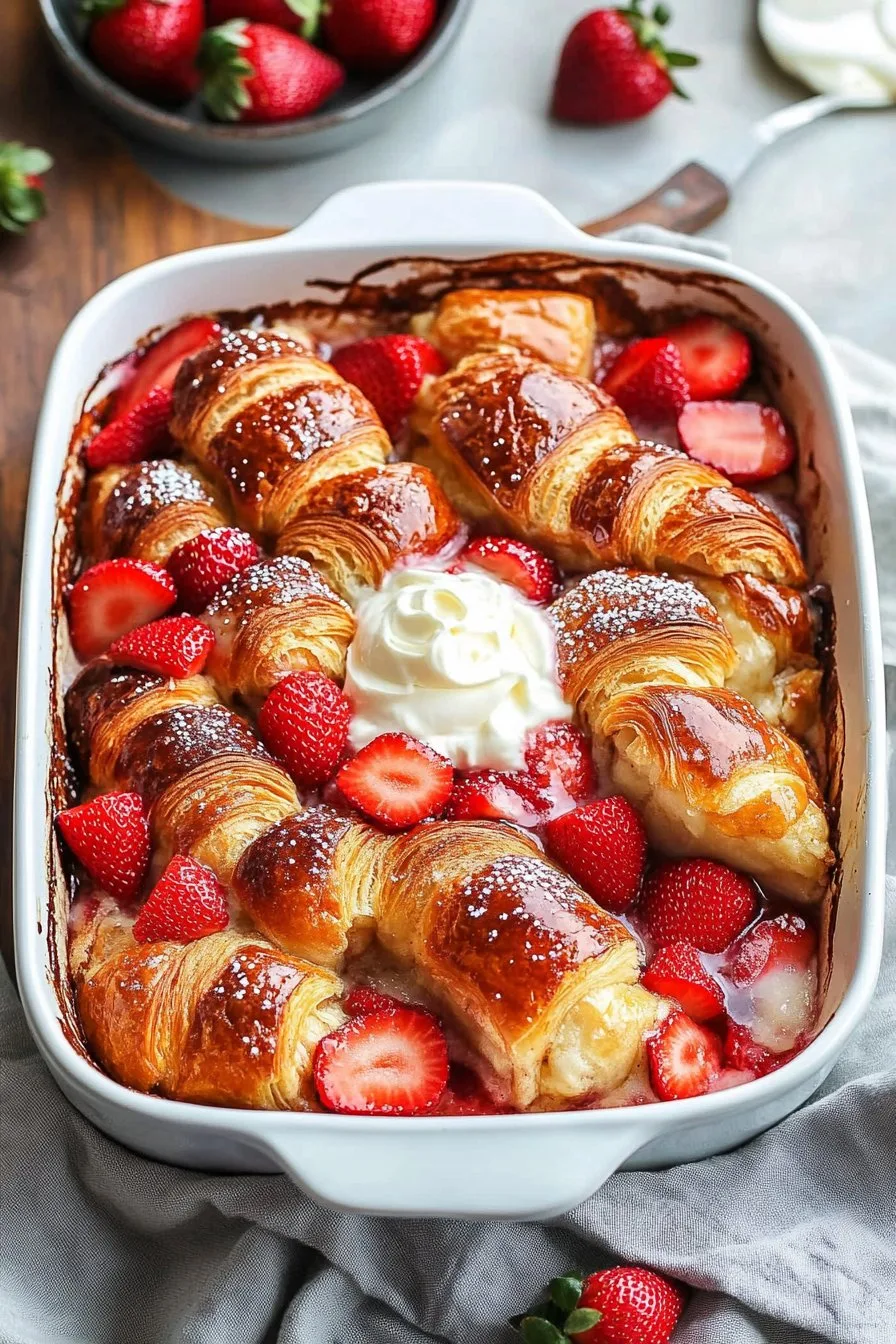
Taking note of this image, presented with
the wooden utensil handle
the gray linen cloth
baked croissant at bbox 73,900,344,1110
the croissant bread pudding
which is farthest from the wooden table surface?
the gray linen cloth

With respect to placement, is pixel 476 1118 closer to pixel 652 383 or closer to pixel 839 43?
pixel 652 383

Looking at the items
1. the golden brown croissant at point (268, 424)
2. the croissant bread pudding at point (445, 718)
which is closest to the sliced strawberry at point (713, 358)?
the croissant bread pudding at point (445, 718)

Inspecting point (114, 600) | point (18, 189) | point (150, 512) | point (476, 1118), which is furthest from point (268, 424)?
point (476, 1118)

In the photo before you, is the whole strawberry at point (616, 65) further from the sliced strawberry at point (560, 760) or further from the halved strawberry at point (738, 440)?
the sliced strawberry at point (560, 760)

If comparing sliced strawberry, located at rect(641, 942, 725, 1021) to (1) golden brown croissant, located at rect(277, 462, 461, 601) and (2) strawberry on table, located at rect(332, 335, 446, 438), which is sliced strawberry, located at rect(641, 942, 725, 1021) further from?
(2) strawberry on table, located at rect(332, 335, 446, 438)

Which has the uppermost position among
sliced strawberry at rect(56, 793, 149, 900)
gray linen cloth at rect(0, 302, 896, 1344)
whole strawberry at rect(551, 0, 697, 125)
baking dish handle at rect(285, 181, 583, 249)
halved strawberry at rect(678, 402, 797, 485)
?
whole strawberry at rect(551, 0, 697, 125)

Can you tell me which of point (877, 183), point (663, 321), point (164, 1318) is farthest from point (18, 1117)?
point (877, 183)
